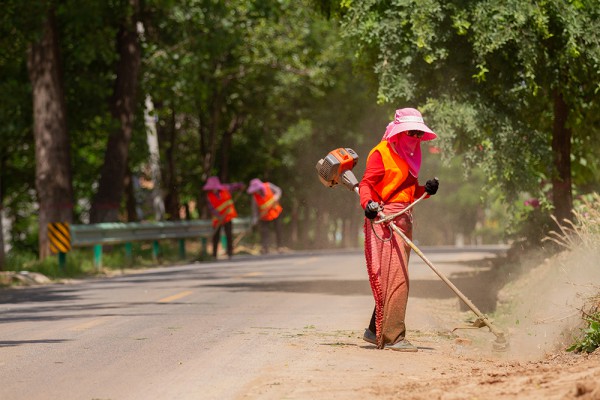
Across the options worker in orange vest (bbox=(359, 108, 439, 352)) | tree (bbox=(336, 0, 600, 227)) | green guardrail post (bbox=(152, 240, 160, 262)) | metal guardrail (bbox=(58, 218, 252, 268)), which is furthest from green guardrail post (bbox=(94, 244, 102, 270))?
worker in orange vest (bbox=(359, 108, 439, 352))

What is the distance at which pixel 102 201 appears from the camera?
31.0m

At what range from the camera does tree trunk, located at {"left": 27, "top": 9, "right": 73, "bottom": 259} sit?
28.6 meters

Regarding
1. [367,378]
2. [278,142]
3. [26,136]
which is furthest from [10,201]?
[367,378]

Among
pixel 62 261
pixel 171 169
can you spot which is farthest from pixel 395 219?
pixel 171 169

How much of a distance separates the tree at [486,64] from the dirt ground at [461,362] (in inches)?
96.5

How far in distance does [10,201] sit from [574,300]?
31.4m

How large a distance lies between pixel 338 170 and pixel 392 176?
515 millimetres

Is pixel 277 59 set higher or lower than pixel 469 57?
higher

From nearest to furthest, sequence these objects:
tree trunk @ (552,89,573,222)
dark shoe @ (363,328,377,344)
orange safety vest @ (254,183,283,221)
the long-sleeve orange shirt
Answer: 1. the long-sleeve orange shirt
2. dark shoe @ (363,328,377,344)
3. tree trunk @ (552,89,573,222)
4. orange safety vest @ (254,183,283,221)

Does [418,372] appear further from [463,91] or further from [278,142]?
[278,142]

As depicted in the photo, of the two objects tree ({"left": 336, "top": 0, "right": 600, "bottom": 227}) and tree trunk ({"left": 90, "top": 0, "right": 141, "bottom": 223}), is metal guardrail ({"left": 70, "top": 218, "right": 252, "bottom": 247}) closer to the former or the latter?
tree trunk ({"left": 90, "top": 0, "right": 141, "bottom": 223})

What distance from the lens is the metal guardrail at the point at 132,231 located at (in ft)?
89.0

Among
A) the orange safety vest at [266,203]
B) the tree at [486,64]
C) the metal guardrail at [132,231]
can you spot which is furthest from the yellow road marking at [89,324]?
the orange safety vest at [266,203]

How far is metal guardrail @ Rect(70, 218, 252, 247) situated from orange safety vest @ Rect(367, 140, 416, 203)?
16.0m
